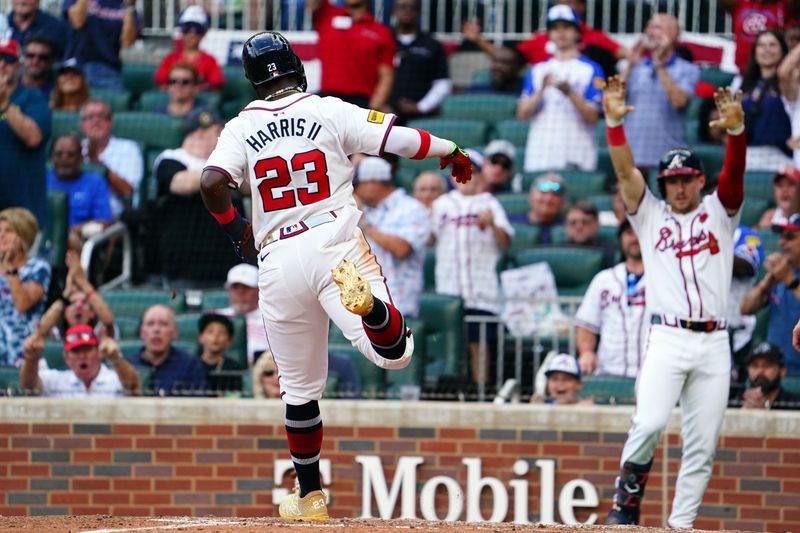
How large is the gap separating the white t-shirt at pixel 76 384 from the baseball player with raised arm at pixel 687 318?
3.16 meters

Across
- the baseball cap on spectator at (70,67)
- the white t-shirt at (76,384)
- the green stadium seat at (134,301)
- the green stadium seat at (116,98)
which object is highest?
the baseball cap on spectator at (70,67)

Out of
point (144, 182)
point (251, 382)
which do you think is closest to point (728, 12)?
point (144, 182)

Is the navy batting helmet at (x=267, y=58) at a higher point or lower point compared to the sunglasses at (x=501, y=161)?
higher

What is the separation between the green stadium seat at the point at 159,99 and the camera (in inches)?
448

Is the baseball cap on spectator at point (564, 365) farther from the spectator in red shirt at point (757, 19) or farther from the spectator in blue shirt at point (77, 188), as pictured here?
the spectator in red shirt at point (757, 19)

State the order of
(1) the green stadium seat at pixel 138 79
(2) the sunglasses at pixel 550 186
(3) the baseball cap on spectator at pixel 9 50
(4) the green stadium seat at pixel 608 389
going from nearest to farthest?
1. (4) the green stadium seat at pixel 608 389
2. (2) the sunglasses at pixel 550 186
3. (3) the baseball cap on spectator at pixel 9 50
4. (1) the green stadium seat at pixel 138 79

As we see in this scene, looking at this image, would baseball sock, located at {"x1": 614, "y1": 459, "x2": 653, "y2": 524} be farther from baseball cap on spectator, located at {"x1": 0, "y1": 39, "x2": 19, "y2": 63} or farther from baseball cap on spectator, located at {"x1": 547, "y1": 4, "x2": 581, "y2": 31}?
baseball cap on spectator, located at {"x1": 0, "y1": 39, "x2": 19, "y2": 63}

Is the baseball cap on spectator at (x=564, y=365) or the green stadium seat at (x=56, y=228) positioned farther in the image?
the green stadium seat at (x=56, y=228)

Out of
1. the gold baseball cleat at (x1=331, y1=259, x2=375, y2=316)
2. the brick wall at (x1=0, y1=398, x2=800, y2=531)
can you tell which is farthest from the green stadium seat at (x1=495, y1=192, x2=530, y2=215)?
the gold baseball cleat at (x1=331, y1=259, x2=375, y2=316)

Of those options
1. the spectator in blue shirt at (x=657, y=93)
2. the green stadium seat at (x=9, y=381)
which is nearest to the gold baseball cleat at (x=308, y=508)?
the green stadium seat at (x=9, y=381)

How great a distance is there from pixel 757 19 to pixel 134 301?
5348 millimetres

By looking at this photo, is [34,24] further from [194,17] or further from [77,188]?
[77,188]

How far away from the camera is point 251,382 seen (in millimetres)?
8211

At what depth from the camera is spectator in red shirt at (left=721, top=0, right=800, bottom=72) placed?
35.7 ft
